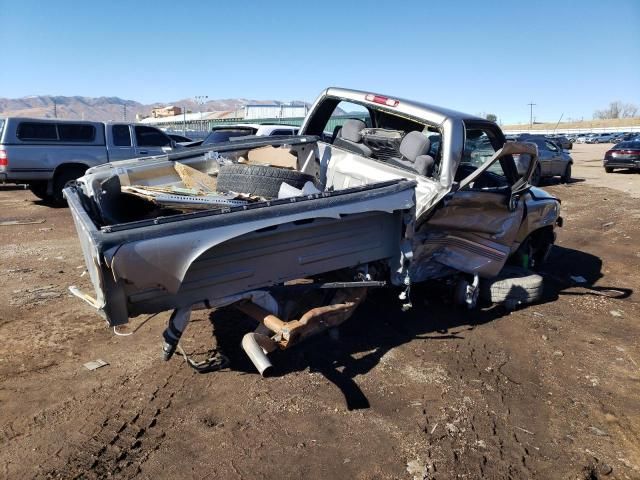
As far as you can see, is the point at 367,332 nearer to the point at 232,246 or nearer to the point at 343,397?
the point at 343,397

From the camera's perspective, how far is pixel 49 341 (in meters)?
3.94

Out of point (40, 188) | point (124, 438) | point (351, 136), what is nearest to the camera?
point (124, 438)

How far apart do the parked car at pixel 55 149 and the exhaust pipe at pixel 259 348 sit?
7.85 meters

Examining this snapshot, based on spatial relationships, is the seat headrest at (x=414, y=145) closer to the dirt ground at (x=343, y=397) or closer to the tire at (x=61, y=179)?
the dirt ground at (x=343, y=397)

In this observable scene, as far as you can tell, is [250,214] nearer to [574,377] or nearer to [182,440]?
[182,440]

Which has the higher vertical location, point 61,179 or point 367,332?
point 61,179

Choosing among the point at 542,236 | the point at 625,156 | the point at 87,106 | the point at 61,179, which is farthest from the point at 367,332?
the point at 87,106

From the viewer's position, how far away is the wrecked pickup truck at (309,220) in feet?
9.16

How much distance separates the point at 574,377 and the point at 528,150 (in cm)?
206

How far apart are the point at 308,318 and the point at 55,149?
965 centimetres

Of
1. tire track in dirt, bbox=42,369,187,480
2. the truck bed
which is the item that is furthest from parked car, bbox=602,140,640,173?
tire track in dirt, bbox=42,369,187,480

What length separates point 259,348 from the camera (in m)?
3.00

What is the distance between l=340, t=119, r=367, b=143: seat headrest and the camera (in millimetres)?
5102

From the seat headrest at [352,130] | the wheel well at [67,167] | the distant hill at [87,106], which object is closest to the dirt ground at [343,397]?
the seat headrest at [352,130]
